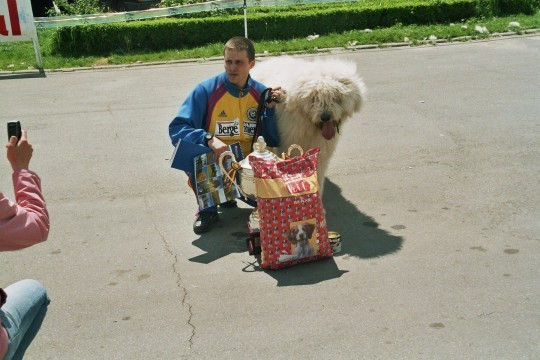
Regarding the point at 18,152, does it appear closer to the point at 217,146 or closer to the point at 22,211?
the point at 22,211

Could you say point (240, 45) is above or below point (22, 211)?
above

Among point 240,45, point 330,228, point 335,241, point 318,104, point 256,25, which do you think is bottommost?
point 330,228

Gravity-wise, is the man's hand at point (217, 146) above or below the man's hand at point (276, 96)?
below

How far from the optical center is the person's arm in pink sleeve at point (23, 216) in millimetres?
2449

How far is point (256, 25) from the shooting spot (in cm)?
1485

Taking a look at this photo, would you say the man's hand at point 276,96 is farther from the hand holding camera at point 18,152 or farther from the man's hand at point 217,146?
the hand holding camera at point 18,152

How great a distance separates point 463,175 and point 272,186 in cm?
279

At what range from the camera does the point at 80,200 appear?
19.9 ft

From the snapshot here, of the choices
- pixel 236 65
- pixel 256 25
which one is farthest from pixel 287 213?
pixel 256 25

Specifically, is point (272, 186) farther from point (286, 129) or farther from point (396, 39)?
point (396, 39)

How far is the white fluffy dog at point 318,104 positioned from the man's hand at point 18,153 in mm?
2753

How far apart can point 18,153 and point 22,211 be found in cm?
32

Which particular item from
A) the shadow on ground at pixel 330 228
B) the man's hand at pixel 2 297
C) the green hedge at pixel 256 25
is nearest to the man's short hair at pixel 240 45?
the shadow on ground at pixel 330 228

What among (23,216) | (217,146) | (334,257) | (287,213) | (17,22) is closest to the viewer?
(23,216)
